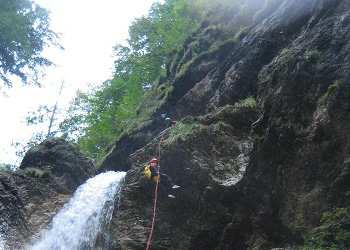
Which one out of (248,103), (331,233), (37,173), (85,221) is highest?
(248,103)

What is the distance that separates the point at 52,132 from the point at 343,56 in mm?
24334

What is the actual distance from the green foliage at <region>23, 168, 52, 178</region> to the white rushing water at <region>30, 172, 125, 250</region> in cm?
183

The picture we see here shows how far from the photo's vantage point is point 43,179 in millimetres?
13984

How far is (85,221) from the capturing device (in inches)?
440

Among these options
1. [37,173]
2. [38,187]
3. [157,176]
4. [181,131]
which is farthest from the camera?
[37,173]

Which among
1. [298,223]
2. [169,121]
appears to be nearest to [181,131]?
[169,121]

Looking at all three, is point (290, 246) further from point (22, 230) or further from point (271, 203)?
point (22, 230)

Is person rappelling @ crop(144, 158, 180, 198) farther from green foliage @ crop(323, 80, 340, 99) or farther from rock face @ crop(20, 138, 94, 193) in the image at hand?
rock face @ crop(20, 138, 94, 193)

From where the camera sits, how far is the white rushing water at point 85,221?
10.4 m

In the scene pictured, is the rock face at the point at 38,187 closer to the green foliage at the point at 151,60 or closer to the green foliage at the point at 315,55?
the green foliage at the point at 151,60

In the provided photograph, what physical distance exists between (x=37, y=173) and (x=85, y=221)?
4184mm

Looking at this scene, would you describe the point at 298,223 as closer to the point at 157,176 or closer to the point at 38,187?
the point at 157,176

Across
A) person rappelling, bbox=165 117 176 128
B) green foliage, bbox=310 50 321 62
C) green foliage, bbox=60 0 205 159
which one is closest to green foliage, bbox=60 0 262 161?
green foliage, bbox=60 0 205 159

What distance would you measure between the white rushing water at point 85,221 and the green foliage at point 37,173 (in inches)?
71.9
